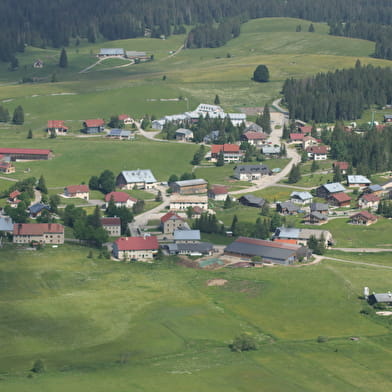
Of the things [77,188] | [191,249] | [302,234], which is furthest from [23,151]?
[302,234]

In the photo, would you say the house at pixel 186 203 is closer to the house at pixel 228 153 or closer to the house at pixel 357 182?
the house at pixel 357 182

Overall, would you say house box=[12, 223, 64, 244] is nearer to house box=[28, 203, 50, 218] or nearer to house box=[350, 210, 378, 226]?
house box=[28, 203, 50, 218]

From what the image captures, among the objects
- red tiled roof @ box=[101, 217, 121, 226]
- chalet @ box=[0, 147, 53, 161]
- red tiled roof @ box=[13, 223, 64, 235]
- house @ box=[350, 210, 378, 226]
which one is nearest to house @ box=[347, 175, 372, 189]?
house @ box=[350, 210, 378, 226]

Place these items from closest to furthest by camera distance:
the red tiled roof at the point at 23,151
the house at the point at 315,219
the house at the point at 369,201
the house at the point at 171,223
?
the house at the point at 171,223 < the house at the point at 315,219 < the house at the point at 369,201 < the red tiled roof at the point at 23,151

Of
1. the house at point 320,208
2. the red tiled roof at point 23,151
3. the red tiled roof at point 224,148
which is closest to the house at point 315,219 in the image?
the house at point 320,208

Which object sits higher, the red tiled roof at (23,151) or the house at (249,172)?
the red tiled roof at (23,151)

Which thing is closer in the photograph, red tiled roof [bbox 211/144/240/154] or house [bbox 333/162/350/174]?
house [bbox 333/162/350/174]

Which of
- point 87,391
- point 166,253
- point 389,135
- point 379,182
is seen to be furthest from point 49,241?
point 389,135
